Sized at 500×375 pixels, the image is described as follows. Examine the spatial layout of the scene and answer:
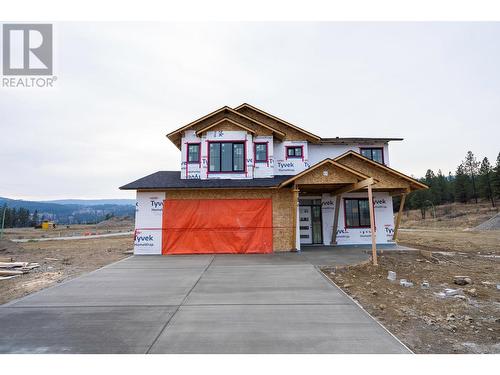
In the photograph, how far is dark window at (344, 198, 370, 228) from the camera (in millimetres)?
16578

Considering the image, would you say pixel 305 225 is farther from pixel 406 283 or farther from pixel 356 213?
pixel 406 283

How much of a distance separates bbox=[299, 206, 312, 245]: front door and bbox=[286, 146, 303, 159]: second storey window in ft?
10.6

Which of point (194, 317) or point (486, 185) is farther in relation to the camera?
point (486, 185)

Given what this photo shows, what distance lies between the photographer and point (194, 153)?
1642cm

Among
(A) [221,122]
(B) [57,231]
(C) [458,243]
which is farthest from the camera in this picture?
(B) [57,231]

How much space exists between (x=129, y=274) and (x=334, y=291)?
7078 millimetres

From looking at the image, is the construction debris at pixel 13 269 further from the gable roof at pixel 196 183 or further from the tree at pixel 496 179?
the tree at pixel 496 179

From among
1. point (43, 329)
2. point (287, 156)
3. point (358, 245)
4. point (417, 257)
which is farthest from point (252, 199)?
point (43, 329)

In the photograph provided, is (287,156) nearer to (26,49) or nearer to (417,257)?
(417,257)

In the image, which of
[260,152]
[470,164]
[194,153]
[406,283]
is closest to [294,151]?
[260,152]

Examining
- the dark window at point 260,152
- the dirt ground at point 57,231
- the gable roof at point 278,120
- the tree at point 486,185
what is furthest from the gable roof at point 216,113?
the tree at point 486,185

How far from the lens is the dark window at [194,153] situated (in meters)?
16.3

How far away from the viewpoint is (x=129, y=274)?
9.94 meters

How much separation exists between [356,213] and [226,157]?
8.50m
